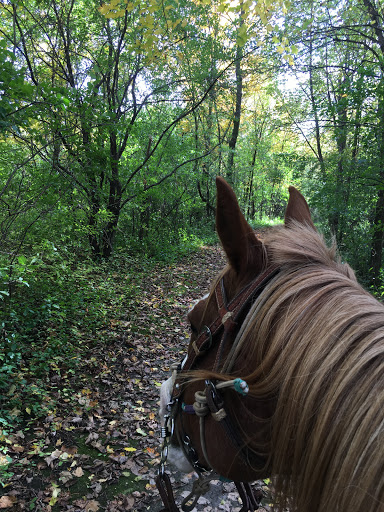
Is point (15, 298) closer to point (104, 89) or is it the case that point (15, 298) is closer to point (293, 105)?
point (104, 89)

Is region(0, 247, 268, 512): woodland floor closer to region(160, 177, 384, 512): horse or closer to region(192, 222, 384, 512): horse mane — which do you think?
region(160, 177, 384, 512): horse

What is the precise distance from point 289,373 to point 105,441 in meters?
3.42

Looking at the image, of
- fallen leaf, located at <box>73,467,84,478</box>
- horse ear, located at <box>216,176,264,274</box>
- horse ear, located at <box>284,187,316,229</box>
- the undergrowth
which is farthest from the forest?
horse ear, located at <box>216,176,264,274</box>

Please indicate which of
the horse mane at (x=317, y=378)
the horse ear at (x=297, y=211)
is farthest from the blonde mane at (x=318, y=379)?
the horse ear at (x=297, y=211)

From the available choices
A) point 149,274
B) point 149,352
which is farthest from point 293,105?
point 149,352

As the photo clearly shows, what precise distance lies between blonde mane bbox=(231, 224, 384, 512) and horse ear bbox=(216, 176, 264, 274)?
2.8 inches

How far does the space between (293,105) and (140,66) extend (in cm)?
1108

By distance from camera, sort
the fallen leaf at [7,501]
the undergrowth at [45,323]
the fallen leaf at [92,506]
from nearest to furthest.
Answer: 1. the fallen leaf at [7,501]
2. the fallen leaf at [92,506]
3. the undergrowth at [45,323]

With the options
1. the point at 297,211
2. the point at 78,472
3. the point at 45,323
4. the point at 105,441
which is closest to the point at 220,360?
the point at 297,211

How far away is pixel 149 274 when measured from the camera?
8.74 m

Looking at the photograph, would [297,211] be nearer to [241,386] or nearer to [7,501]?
[241,386]

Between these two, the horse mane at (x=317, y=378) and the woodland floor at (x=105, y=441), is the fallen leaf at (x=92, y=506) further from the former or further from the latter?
the horse mane at (x=317, y=378)

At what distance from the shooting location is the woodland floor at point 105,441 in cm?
280

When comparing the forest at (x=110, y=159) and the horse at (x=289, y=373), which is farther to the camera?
the forest at (x=110, y=159)
